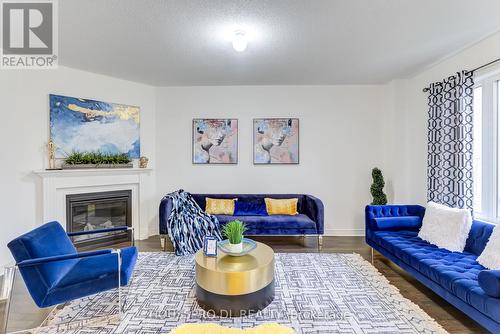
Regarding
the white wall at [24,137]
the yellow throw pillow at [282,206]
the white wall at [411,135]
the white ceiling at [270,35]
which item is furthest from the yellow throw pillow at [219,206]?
the white wall at [411,135]

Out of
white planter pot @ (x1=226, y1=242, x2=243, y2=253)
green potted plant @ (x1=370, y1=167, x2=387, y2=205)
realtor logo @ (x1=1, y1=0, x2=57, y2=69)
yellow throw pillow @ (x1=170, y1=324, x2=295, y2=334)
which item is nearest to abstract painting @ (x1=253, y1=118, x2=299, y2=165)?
green potted plant @ (x1=370, y1=167, x2=387, y2=205)

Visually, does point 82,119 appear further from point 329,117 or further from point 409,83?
point 409,83

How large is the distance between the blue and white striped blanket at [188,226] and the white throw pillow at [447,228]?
110 inches

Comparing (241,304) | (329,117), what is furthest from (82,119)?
(329,117)

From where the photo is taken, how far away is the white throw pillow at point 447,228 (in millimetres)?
2730

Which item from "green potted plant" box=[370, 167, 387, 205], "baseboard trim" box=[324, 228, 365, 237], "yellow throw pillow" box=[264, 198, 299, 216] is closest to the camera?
"green potted plant" box=[370, 167, 387, 205]

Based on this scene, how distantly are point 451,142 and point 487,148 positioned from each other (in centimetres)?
40

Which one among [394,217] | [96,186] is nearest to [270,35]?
[394,217]

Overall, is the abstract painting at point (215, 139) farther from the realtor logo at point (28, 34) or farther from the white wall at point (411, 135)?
the white wall at point (411, 135)

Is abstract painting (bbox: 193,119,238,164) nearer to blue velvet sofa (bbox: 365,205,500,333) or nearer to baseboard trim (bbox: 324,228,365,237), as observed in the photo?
baseboard trim (bbox: 324,228,365,237)

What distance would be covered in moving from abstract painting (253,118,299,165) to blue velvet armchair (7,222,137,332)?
308 cm

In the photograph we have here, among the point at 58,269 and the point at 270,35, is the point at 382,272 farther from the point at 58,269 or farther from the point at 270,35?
the point at 58,269

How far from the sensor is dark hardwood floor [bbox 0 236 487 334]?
87.7 inches

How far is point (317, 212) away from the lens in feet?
13.3
